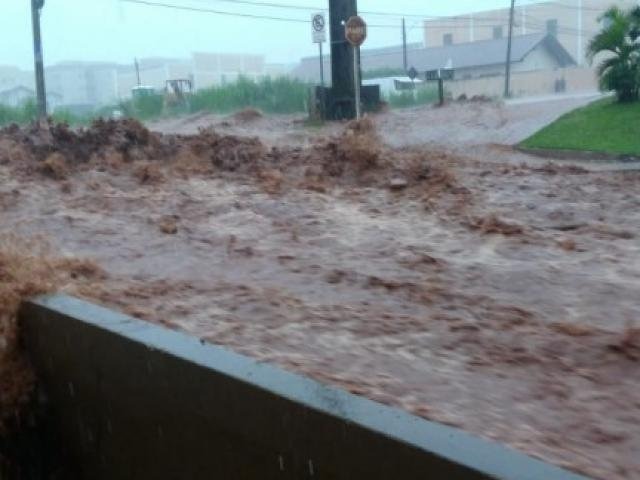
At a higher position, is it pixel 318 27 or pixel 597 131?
pixel 318 27

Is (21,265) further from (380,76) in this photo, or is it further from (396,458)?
(380,76)

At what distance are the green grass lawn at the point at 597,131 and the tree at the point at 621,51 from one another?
304 millimetres

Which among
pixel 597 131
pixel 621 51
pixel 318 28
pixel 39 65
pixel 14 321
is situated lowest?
pixel 14 321

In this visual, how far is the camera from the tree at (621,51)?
17.6 m

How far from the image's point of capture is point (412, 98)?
69.4 ft

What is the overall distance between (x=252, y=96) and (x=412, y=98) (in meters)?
3.29

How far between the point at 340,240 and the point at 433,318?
2.80 metres

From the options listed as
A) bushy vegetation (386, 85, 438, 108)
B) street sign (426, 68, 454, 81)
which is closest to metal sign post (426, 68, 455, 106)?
street sign (426, 68, 454, 81)

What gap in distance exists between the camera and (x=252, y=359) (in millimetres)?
4809

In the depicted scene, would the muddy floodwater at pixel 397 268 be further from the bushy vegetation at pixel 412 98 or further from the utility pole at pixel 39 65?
the utility pole at pixel 39 65

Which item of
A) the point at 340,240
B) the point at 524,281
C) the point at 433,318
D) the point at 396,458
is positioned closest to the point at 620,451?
the point at 396,458

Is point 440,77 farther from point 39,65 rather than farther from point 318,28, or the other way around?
point 39,65

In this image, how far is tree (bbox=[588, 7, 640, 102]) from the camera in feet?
57.8

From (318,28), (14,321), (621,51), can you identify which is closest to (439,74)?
(318,28)
